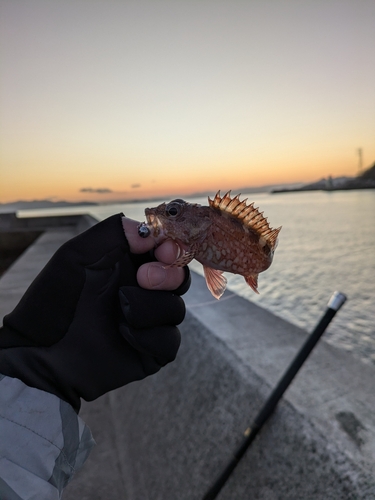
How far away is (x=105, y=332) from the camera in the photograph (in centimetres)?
196

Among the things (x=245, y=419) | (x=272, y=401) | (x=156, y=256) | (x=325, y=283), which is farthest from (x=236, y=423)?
(x=325, y=283)

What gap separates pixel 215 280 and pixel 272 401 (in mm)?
722

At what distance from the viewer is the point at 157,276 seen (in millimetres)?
1730

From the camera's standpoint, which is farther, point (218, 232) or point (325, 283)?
point (325, 283)

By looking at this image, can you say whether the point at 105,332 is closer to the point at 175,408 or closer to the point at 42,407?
the point at 42,407

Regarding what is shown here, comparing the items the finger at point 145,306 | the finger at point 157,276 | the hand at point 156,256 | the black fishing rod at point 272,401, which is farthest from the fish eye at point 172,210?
the black fishing rod at point 272,401

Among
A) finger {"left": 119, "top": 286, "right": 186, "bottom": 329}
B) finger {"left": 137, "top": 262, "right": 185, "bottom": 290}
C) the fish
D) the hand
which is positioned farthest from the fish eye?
finger {"left": 119, "top": 286, "right": 186, "bottom": 329}

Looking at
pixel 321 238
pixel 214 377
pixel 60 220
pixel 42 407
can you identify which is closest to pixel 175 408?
pixel 214 377

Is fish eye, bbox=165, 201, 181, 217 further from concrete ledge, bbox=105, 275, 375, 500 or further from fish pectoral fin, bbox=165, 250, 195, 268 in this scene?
concrete ledge, bbox=105, 275, 375, 500

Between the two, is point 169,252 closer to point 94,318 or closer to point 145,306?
point 145,306

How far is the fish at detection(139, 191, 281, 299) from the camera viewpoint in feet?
5.57

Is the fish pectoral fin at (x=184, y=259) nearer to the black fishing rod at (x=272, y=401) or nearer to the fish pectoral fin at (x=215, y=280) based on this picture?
the fish pectoral fin at (x=215, y=280)

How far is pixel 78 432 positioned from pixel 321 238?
77.1 feet

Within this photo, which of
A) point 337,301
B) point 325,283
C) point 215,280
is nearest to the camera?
point 215,280
